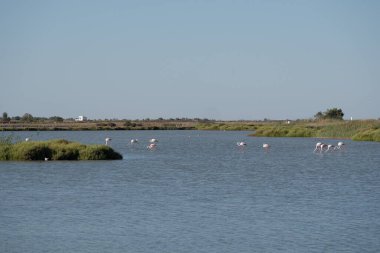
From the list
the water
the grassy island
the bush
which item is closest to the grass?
the water

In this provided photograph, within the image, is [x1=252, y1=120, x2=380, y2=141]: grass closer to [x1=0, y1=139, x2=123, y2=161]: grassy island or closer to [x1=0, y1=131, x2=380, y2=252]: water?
[x1=0, y1=131, x2=380, y2=252]: water

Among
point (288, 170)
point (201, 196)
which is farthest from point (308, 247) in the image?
point (288, 170)

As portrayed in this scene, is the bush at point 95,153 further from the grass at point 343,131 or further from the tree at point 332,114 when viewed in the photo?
the tree at point 332,114

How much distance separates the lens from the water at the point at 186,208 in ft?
58.1

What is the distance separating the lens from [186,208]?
22938mm

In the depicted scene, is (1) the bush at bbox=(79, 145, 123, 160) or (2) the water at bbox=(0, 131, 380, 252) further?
(1) the bush at bbox=(79, 145, 123, 160)

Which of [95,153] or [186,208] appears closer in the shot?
[186,208]

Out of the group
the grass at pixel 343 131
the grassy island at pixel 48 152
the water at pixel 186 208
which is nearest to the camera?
the water at pixel 186 208

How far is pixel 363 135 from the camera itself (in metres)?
71.2

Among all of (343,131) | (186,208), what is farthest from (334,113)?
(186,208)

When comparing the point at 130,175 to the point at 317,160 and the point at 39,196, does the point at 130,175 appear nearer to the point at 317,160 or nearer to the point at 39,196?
the point at 39,196

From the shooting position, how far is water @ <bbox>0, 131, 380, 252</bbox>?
1770cm

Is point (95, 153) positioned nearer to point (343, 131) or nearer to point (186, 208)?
point (186, 208)

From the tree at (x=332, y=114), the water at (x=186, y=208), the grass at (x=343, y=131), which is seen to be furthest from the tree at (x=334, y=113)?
the water at (x=186, y=208)
